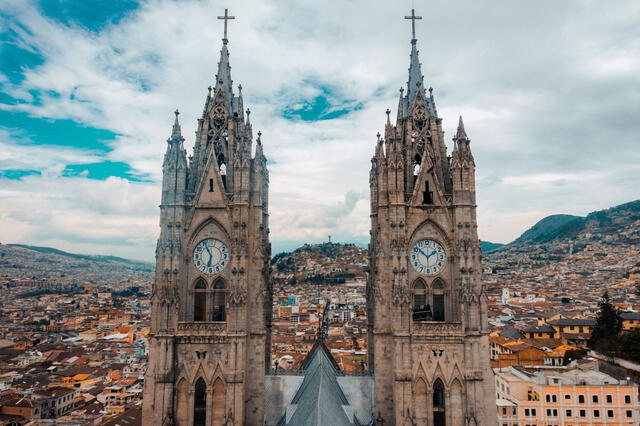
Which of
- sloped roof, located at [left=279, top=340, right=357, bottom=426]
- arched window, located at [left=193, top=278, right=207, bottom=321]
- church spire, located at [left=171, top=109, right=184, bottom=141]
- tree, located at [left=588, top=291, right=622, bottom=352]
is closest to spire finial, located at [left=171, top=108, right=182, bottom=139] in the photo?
church spire, located at [left=171, top=109, right=184, bottom=141]

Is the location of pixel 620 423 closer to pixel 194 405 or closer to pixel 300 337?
pixel 194 405

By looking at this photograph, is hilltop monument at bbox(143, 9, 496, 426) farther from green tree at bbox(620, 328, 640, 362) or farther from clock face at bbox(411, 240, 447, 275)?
green tree at bbox(620, 328, 640, 362)

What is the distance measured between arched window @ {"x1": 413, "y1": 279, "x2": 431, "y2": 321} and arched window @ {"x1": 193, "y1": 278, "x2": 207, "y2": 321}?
12520 millimetres

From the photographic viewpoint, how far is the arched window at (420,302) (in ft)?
100

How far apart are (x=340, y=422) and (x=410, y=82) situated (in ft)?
70.9

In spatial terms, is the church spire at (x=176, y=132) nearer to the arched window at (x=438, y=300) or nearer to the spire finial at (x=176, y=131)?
the spire finial at (x=176, y=131)

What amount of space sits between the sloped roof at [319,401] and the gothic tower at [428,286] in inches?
95.7

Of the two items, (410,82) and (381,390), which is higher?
(410,82)

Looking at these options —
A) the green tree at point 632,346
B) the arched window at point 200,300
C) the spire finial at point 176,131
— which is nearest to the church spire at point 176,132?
the spire finial at point 176,131

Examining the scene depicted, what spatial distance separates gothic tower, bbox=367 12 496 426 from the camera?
29.2 metres

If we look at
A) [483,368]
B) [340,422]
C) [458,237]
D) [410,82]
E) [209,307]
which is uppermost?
[410,82]

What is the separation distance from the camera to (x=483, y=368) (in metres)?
29.6

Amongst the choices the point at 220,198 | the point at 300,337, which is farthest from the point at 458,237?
the point at 300,337

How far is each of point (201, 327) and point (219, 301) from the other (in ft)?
6.40
